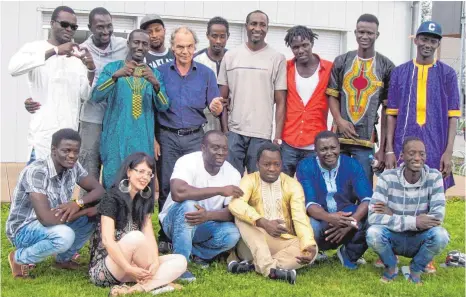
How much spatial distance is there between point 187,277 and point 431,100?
2.61 m

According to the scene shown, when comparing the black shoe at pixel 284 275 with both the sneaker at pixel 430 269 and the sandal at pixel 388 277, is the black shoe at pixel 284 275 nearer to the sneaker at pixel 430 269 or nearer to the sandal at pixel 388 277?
the sandal at pixel 388 277

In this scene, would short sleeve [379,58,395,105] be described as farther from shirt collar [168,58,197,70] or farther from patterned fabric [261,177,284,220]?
shirt collar [168,58,197,70]

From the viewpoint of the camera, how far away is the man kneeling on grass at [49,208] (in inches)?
201

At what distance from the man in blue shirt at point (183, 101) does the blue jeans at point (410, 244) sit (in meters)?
1.87

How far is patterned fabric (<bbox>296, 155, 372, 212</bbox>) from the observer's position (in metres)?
5.91

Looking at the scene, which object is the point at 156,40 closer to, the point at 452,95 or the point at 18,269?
the point at 18,269

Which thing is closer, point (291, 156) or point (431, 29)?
point (431, 29)

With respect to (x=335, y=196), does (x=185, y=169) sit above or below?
above

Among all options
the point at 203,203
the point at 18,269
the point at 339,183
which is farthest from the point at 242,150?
the point at 18,269

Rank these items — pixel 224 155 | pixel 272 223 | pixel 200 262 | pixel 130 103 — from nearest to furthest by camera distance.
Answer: pixel 272 223 < pixel 224 155 < pixel 200 262 < pixel 130 103

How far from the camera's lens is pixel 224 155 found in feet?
18.5

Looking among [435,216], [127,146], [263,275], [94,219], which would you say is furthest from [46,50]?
[435,216]

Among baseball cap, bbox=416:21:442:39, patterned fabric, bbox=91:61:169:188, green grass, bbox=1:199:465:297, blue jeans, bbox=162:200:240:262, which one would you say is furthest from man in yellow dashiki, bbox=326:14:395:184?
patterned fabric, bbox=91:61:169:188

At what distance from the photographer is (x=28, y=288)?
4957mm
